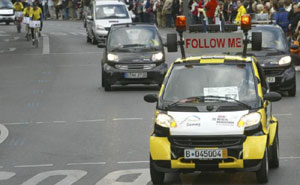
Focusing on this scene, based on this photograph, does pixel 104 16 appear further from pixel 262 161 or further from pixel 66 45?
pixel 262 161

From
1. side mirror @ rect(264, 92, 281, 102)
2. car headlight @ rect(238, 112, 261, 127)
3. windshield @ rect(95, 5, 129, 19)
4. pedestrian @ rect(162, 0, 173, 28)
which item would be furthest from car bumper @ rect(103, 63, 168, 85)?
pedestrian @ rect(162, 0, 173, 28)

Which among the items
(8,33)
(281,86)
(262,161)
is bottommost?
(8,33)

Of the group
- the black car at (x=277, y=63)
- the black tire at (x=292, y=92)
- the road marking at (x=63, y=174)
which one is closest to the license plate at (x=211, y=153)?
the road marking at (x=63, y=174)

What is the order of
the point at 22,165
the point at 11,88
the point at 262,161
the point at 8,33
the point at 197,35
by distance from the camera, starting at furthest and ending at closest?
the point at 8,33 → the point at 11,88 → the point at 197,35 → the point at 22,165 → the point at 262,161

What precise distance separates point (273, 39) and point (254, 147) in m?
13.0

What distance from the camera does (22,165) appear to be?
14.4 m

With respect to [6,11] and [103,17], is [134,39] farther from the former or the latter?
[6,11]

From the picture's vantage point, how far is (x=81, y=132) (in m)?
18.1

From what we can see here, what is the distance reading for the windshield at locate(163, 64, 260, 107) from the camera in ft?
41.4

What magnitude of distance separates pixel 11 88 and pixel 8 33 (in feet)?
105

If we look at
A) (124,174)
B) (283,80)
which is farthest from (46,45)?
(124,174)

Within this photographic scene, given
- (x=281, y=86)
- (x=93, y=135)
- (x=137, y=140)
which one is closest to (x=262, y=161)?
(x=137, y=140)

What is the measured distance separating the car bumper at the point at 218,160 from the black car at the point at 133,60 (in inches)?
549

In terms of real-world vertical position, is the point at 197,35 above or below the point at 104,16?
above
